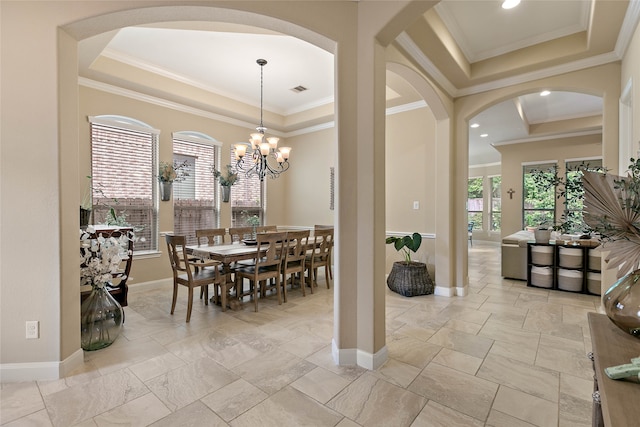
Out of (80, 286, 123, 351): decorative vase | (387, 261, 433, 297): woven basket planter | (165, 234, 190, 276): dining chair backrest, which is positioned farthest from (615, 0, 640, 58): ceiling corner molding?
(80, 286, 123, 351): decorative vase

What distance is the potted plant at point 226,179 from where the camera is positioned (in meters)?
5.38

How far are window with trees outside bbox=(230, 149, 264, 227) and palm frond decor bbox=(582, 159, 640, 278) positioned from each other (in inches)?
205

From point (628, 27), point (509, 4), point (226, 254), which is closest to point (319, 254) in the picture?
point (226, 254)

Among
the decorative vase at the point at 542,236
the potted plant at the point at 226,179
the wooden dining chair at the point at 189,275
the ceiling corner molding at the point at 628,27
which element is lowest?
the wooden dining chair at the point at 189,275

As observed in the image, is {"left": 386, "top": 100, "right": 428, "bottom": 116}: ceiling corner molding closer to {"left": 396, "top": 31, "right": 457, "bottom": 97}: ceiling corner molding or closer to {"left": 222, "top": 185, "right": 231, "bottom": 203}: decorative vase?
{"left": 396, "top": 31, "right": 457, "bottom": 97}: ceiling corner molding

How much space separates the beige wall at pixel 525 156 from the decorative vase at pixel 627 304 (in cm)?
725

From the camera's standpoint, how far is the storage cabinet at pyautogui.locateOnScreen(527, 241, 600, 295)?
439 centimetres

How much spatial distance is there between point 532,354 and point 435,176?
2687mm

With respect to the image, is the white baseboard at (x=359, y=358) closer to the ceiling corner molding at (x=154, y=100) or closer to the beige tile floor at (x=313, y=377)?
the beige tile floor at (x=313, y=377)

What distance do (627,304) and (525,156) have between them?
8193mm

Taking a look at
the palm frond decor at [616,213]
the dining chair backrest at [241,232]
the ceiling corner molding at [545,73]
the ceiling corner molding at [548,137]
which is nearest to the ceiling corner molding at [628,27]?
the ceiling corner molding at [545,73]

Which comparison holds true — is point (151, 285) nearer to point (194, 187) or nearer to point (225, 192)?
point (194, 187)

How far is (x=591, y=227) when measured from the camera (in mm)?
1255

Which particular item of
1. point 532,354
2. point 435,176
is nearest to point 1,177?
point 532,354
